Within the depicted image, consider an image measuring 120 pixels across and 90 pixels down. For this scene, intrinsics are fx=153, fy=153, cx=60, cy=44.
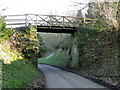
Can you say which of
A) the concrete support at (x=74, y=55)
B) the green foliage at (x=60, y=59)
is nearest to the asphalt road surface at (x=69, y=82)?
the concrete support at (x=74, y=55)

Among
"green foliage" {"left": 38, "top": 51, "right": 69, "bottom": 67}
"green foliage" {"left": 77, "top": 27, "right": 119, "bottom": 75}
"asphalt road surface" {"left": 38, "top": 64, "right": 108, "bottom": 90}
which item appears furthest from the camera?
"green foliage" {"left": 38, "top": 51, "right": 69, "bottom": 67}

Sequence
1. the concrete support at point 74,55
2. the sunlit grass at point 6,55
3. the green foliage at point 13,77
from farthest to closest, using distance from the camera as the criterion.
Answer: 1. the concrete support at point 74,55
2. the sunlit grass at point 6,55
3. the green foliage at point 13,77

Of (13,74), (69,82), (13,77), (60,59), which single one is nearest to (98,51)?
(69,82)

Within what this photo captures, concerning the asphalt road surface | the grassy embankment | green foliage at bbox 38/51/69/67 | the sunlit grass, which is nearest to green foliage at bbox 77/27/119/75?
the asphalt road surface

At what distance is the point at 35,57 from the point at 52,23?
4.68 meters

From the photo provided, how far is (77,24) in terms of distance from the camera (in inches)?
779

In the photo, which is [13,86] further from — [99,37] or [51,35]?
[51,35]

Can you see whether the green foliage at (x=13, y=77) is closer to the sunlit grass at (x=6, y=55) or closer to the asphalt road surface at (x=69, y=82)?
the sunlit grass at (x=6, y=55)

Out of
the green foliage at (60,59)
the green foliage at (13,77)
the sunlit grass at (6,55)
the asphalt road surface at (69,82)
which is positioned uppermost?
the sunlit grass at (6,55)

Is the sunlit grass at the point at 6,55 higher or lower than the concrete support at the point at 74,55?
higher

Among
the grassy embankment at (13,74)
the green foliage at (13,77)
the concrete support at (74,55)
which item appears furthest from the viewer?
the concrete support at (74,55)

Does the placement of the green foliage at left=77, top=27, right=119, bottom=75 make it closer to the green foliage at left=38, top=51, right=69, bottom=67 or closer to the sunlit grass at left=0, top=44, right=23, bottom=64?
the green foliage at left=38, top=51, right=69, bottom=67

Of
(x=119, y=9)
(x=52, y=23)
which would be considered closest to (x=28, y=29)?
(x=52, y=23)

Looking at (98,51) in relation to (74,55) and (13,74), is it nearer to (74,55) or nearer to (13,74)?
(74,55)
